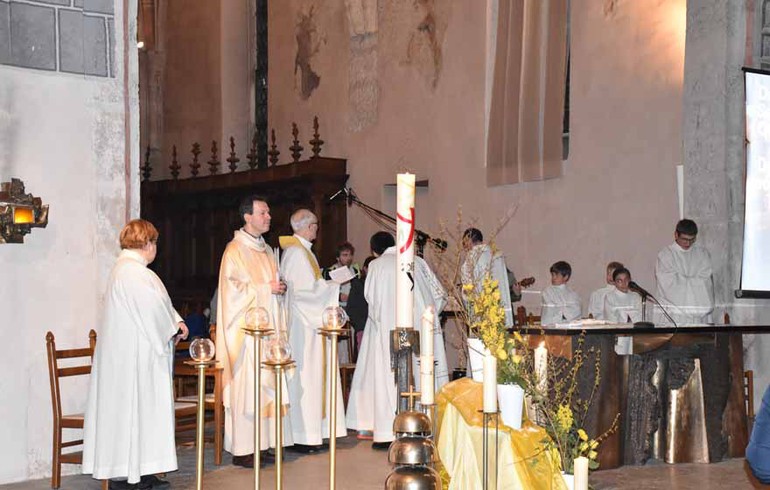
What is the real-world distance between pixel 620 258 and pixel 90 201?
21.5 feet

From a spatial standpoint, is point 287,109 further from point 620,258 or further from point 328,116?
point 620,258

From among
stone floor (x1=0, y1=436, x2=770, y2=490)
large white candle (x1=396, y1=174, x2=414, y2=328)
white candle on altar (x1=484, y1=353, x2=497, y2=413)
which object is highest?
large white candle (x1=396, y1=174, x2=414, y2=328)

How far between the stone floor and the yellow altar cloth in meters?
1.61

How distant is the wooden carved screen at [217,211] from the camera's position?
1606 centimetres

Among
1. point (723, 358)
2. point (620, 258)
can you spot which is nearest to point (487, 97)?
point (620, 258)

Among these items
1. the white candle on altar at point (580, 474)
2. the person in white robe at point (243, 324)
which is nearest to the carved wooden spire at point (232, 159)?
the person in white robe at point (243, 324)

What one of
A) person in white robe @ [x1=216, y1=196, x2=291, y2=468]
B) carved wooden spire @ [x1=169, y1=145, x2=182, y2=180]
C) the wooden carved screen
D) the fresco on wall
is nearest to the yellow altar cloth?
person in white robe @ [x1=216, y1=196, x2=291, y2=468]

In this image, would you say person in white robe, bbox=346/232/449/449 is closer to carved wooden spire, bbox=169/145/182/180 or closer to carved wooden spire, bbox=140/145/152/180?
carved wooden spire, bbox=169/145/182/180

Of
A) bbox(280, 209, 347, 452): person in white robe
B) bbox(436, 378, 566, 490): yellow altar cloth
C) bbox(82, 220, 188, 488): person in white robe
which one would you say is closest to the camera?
bbox(436, 378, 566, 490): yellow altar cloth

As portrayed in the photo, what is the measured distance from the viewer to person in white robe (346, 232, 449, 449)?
9.12m

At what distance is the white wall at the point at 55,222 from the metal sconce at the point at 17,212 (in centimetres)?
9

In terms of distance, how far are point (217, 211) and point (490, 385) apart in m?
14.2

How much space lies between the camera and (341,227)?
1642cm

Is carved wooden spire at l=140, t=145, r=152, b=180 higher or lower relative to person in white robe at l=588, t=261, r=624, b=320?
higher
